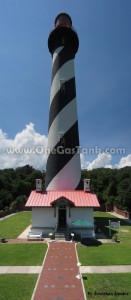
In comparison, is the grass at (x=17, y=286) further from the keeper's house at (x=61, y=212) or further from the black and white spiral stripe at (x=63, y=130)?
the black and white spiral stripe at (x=63, y=130)

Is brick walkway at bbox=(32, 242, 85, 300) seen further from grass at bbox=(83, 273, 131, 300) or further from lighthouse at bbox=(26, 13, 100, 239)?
lighthouse at bbox=(26, 13, 100, 239)

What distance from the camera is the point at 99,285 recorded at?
9023 millimetres

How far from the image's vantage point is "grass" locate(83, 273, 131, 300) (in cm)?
816

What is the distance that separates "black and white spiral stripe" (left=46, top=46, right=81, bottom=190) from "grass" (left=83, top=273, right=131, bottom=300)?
12.1 meters

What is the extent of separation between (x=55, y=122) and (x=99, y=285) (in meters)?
16.0

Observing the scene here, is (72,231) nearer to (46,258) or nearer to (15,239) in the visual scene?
(15,239)

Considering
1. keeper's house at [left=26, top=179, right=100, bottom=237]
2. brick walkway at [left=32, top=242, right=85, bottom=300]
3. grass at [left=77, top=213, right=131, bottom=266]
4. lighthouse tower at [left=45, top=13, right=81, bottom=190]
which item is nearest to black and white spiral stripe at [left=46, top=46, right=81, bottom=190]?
lighthouse tower at [left=45, top=13, right=81, bottom=190]

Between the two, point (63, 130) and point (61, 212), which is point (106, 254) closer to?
point (61, 212)

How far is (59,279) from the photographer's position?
379 inches

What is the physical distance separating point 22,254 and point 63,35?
69.8 feet

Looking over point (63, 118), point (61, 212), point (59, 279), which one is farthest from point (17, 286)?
point (63, 118)

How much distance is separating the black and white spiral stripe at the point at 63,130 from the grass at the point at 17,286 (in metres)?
12.1

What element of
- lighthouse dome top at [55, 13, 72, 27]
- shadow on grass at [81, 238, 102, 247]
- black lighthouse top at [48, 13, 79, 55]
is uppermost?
lighthouse dome top at [55, 13, 72, 27]

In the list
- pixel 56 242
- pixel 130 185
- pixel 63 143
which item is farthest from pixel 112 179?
pixel 56 242
